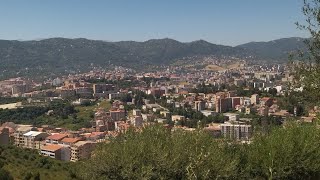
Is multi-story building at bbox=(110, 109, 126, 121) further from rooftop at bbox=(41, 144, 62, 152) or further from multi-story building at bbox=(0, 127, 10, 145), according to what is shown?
multi-story building at bbox=(0, 127, 10, 145)

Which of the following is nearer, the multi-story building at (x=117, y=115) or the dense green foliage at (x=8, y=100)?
the multi-story building at (x=117, y=115)

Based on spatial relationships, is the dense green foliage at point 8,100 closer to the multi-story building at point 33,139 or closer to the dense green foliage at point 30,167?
the multi-story building at point 33,139

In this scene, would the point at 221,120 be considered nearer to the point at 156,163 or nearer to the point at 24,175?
the point at 24,175

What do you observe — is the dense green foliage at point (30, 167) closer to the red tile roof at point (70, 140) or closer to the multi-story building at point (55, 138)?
the red tile roof at point (70, 140)

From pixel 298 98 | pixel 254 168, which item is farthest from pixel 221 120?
pixel 298 98

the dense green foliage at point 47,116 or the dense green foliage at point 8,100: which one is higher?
the dense green foliage at point 8,100

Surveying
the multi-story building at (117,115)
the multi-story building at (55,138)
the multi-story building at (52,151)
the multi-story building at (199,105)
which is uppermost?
the multi-story building at (199,105)

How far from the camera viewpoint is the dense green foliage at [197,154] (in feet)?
39.9

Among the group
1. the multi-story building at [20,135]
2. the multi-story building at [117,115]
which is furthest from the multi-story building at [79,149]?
the multi-story building at [117,115]

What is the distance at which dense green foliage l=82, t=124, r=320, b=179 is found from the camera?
12.2 metres

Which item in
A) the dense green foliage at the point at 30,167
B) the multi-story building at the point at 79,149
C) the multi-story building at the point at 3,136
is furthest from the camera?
the multi-story building at the point at 3,136

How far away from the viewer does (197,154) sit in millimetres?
11930

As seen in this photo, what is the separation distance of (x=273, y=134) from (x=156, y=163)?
5.06 metres

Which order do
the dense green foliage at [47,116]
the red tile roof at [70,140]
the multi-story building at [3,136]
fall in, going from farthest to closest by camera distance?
Result: the dense green foliage at [47,116]
the red tile roof at [70,140]
the multi-story building at [3,136]
